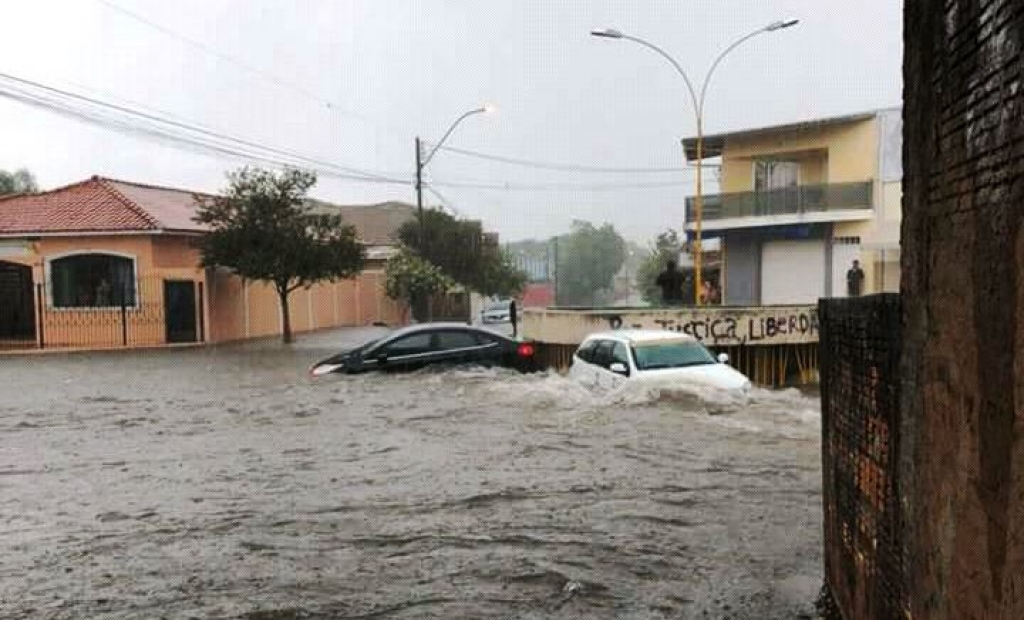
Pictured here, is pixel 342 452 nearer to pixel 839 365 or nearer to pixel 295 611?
pixel 295 611

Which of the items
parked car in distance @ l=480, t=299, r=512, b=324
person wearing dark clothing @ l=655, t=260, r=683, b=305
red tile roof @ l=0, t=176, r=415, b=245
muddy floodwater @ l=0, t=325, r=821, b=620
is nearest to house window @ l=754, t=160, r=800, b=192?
person wearing dark clothing @ l=655, t=260, r=683, b=305

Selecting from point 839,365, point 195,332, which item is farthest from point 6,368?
point 839,365

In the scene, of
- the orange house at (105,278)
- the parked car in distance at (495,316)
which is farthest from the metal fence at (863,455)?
the parked car in distance at (495,316)

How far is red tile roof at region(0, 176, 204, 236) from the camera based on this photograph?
2761cm

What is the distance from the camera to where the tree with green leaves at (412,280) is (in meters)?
36.7

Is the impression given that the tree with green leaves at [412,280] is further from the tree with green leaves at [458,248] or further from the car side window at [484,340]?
the car side window at [484,340]

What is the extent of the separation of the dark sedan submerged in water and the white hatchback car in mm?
3030

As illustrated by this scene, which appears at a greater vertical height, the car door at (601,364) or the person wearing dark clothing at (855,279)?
the person wearing dark clothing at (855,279)

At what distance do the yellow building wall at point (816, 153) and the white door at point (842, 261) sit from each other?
2.36 metres

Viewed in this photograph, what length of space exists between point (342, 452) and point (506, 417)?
2.95m

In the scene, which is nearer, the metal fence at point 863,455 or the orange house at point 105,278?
the metal fence at point 863,455

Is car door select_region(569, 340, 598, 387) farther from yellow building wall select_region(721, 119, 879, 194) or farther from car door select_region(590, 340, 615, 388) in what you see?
yellow building wall select_region(721, 119, 879, 194)

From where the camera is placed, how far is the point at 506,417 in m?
13.3

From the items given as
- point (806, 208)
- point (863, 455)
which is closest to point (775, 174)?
point (806, 208)
